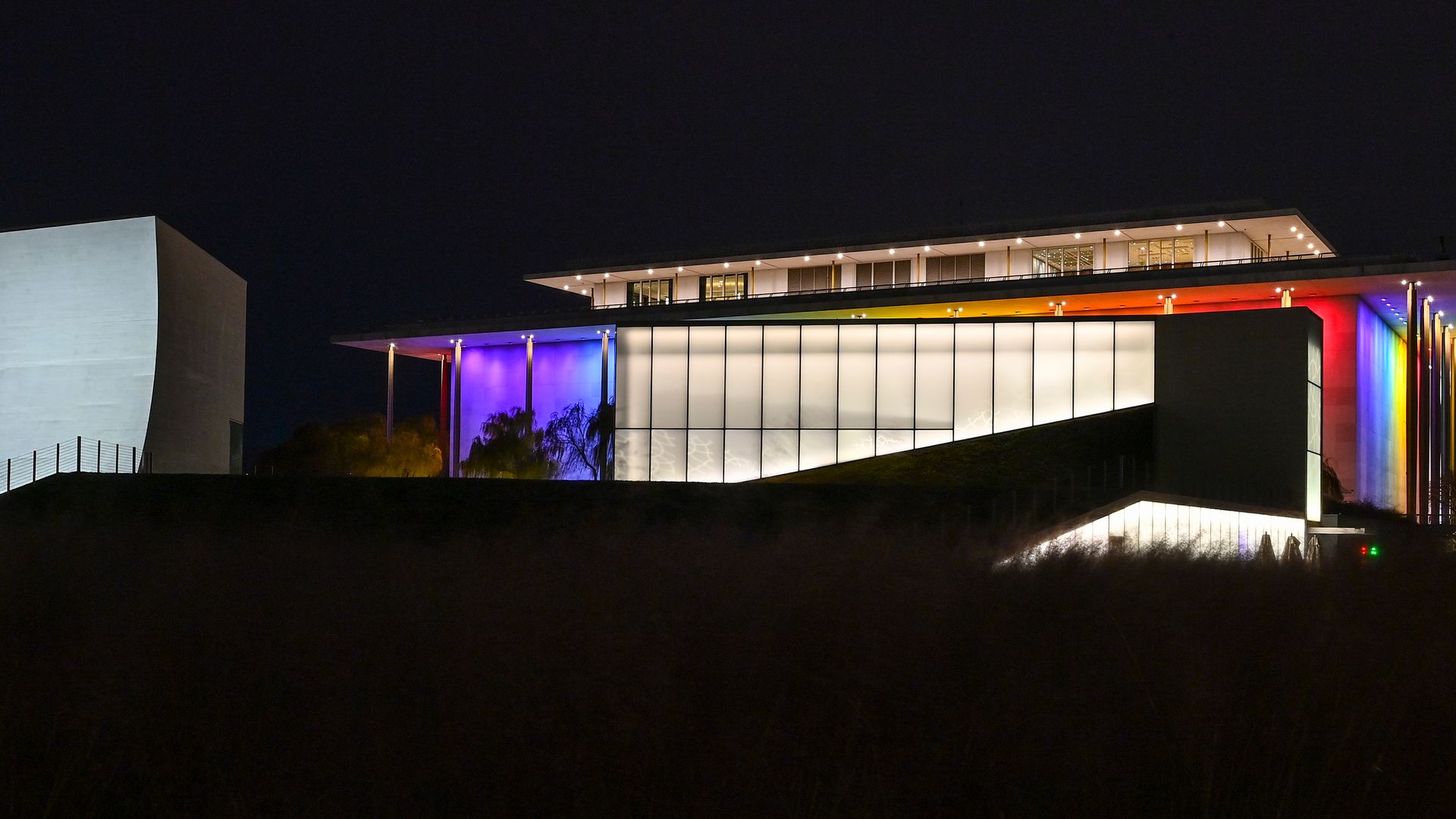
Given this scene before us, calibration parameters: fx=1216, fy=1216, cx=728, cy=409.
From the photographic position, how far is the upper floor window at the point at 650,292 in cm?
5356

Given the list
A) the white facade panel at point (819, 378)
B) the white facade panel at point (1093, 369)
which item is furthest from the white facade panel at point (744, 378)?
the white facade panel at point (1093, 369)

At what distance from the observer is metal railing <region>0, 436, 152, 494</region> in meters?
28.1

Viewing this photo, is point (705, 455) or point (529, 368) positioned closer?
point (705, 455)

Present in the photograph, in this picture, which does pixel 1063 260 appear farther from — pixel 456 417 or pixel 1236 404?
pixel 456 417

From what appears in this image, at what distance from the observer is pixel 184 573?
8125 millimetres

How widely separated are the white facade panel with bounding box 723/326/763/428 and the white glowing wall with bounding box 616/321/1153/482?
1.0 inches

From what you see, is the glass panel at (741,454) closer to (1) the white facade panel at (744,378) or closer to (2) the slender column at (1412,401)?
(1) the white facade panel at (744,378)

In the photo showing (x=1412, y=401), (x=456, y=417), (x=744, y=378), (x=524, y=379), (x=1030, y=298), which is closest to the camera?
(x=744, y=378)

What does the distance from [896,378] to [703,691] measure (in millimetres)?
22664

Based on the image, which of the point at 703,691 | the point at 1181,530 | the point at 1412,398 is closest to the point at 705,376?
the point at 1181,530

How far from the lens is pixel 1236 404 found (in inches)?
1032

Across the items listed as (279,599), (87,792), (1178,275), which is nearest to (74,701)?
(87,792)

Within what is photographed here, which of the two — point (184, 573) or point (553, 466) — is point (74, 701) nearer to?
point (184, 573)

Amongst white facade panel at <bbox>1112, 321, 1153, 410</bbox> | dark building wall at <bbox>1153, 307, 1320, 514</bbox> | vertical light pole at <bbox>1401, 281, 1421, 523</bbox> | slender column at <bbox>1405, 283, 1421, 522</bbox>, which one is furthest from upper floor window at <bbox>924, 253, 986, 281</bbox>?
dark building wall at <bbox>1153, 307, 1320, 514</bbox>
